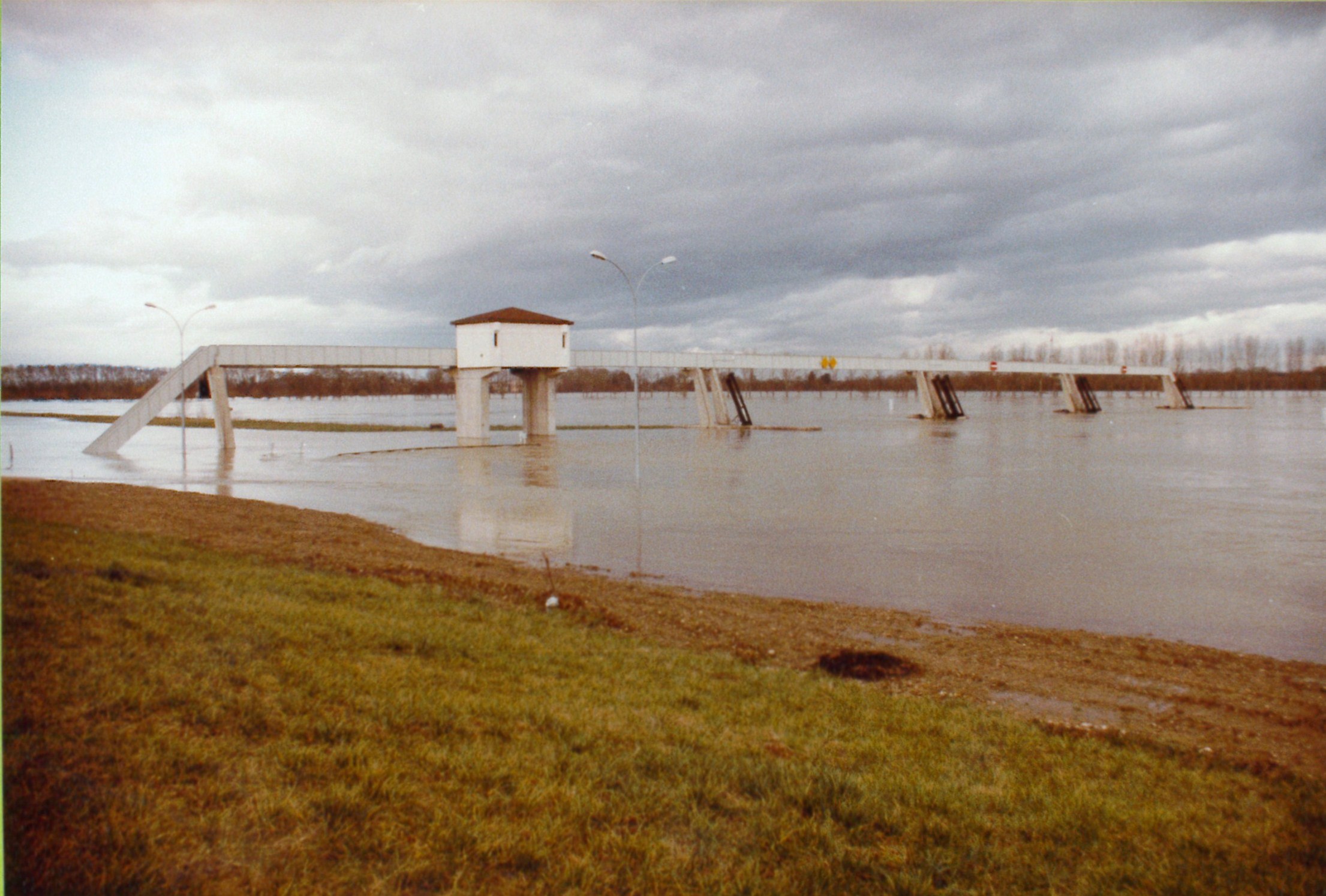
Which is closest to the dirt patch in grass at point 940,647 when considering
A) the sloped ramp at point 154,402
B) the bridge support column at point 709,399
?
the sloped ramp at point 154,402

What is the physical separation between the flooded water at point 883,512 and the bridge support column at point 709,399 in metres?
20.5

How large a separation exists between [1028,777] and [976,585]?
9863mm

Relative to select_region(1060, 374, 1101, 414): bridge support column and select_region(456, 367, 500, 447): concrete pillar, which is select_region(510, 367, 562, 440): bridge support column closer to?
select_region(456, 367, 500, 447): concrete pillar

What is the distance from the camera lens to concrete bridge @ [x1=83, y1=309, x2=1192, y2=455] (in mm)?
47188

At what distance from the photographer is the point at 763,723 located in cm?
693

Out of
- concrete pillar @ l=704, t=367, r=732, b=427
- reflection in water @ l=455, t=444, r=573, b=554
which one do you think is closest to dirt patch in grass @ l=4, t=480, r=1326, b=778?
reflection in water @ l=455, t=444, r=573, b=554

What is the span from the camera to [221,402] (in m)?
49.5

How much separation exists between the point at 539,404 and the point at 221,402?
2116 cm

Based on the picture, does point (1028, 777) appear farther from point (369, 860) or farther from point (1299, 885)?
point (369, 860)

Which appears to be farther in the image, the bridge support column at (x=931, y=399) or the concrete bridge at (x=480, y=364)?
the bridge support column at (x=931, y=399)

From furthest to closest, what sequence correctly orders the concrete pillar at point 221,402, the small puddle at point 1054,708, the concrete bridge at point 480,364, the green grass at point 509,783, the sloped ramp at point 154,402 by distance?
1. the concrete pillar at point 221,402
2. the concrete bridge at point 480,364
3. the sloped ramp at point 154,402
4. the small puddle at point 1054,708
5. the green grass at point 509,783

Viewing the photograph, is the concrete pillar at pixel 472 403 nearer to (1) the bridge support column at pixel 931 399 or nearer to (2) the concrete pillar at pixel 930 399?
(1) the bridge support column at pixel 931 399

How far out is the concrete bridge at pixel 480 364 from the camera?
4719 cm

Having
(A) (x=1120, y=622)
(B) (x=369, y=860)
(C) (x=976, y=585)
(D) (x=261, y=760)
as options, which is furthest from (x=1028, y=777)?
(C) (x=976, y=585)
